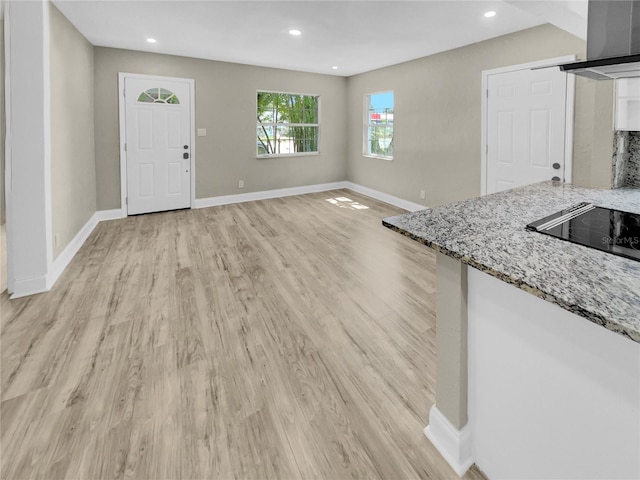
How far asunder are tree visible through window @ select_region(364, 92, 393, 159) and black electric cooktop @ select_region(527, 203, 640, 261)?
5.05m

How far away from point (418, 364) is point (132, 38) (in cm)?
511

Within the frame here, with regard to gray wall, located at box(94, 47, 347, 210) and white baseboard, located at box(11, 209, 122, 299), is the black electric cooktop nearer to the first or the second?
white baseboard, located at box(11, 209, 122, 299)

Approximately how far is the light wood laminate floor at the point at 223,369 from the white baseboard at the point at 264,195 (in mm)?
2471

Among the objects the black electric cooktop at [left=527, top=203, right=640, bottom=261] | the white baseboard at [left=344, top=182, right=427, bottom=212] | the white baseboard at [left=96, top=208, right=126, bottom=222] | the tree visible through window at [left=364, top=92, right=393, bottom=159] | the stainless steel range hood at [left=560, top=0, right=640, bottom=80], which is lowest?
the white baseboard at [left=96, top=208, right=126, bottom=222]

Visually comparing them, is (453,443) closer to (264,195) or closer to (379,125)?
(264,195)

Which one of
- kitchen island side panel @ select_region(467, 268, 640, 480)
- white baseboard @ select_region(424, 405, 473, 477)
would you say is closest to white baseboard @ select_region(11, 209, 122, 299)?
white baseboard @ select_region(424, 405, 473, 477)

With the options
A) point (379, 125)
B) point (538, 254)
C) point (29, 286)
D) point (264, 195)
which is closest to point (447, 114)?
point (379, 125)

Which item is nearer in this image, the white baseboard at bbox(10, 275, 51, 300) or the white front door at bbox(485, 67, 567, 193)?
the white baseboard at bbox(10, 275, 51, 300)

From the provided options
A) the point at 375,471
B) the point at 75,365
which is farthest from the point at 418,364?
the point at 75,365

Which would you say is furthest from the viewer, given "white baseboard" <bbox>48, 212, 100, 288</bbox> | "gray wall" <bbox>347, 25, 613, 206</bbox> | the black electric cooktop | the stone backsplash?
"gray wall" <bbox>347, 25, 613, 206</bbox>

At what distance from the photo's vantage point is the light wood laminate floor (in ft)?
4.68

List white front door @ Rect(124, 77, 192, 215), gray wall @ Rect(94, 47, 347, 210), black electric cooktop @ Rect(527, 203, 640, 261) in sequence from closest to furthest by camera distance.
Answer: black electric cooktop @ Rect(527, 203, 640, 261) → gray wall @ Rect(94, 47, 347, 210) → white front door @ Rect(124, 77, 192, 215)

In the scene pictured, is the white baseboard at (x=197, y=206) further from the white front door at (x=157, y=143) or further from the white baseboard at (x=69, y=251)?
the white front door at (x=157, y=143)

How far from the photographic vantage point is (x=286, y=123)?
688 cm
